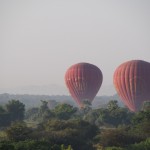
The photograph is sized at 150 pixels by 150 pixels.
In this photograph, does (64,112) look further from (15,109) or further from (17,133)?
(17,133)

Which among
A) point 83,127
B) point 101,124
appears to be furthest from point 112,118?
point 83,127

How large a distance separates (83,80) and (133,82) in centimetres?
1823

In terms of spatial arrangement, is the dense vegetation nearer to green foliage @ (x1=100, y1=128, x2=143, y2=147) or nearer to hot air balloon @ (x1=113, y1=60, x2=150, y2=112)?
green foliage @ (x1=100, y1=128, x2=143, y2=147)

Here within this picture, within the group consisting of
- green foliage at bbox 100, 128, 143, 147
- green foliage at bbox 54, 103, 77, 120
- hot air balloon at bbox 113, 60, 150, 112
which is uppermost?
hot air balloon at bbox 113, 60, 150, 112

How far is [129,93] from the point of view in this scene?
118 metres

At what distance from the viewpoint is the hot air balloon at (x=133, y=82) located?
115250 millimetres

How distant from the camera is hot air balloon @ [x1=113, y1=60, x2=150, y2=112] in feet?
378

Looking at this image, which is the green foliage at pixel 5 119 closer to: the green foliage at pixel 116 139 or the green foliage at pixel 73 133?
the green foliage at pixel 73 133

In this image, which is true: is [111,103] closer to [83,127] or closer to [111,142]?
[83,127]

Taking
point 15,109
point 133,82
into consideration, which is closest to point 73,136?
point 15,109

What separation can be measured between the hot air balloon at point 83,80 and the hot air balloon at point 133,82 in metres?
9.59

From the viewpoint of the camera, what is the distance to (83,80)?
416ft

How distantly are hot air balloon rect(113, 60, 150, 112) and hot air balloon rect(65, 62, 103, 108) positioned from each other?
9.59m

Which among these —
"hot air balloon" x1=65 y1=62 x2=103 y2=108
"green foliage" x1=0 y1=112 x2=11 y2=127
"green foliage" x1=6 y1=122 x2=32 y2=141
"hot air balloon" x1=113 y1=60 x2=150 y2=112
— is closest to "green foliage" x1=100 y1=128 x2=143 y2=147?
"green foliage" x1=6 y1=122 x2=32 y2=141
